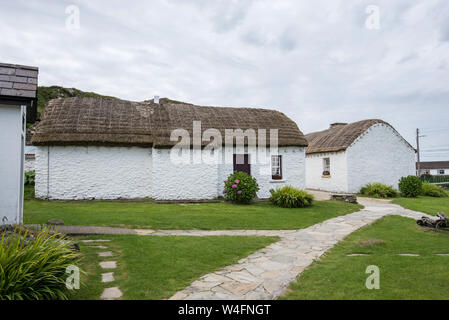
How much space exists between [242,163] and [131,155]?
20.1 ft

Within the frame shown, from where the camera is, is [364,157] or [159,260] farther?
[364,157]

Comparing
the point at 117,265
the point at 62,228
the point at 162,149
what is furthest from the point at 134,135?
the point at 117,265

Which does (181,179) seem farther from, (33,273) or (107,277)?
(33,273)

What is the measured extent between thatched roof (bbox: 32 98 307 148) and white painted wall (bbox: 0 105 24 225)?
809cm

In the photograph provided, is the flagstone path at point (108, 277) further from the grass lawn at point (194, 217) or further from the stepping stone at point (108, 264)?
the grass lawn at point (194, 217)

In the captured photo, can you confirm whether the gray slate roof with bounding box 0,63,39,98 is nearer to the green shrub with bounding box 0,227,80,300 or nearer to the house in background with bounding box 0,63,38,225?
the house in background with bounding box 0,63,38,225

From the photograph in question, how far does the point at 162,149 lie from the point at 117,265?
10355 mm

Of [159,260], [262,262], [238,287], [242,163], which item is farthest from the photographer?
[242,163]

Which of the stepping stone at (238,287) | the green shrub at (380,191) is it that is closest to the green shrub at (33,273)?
the stepping stone at (238,287)

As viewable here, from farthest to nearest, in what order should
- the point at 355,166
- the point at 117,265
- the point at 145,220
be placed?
the point at 355,166, the point at 145,220, the point at 117,265

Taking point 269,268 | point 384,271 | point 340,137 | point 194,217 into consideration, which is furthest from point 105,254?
point 340,137

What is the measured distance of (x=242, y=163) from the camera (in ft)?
56.7
